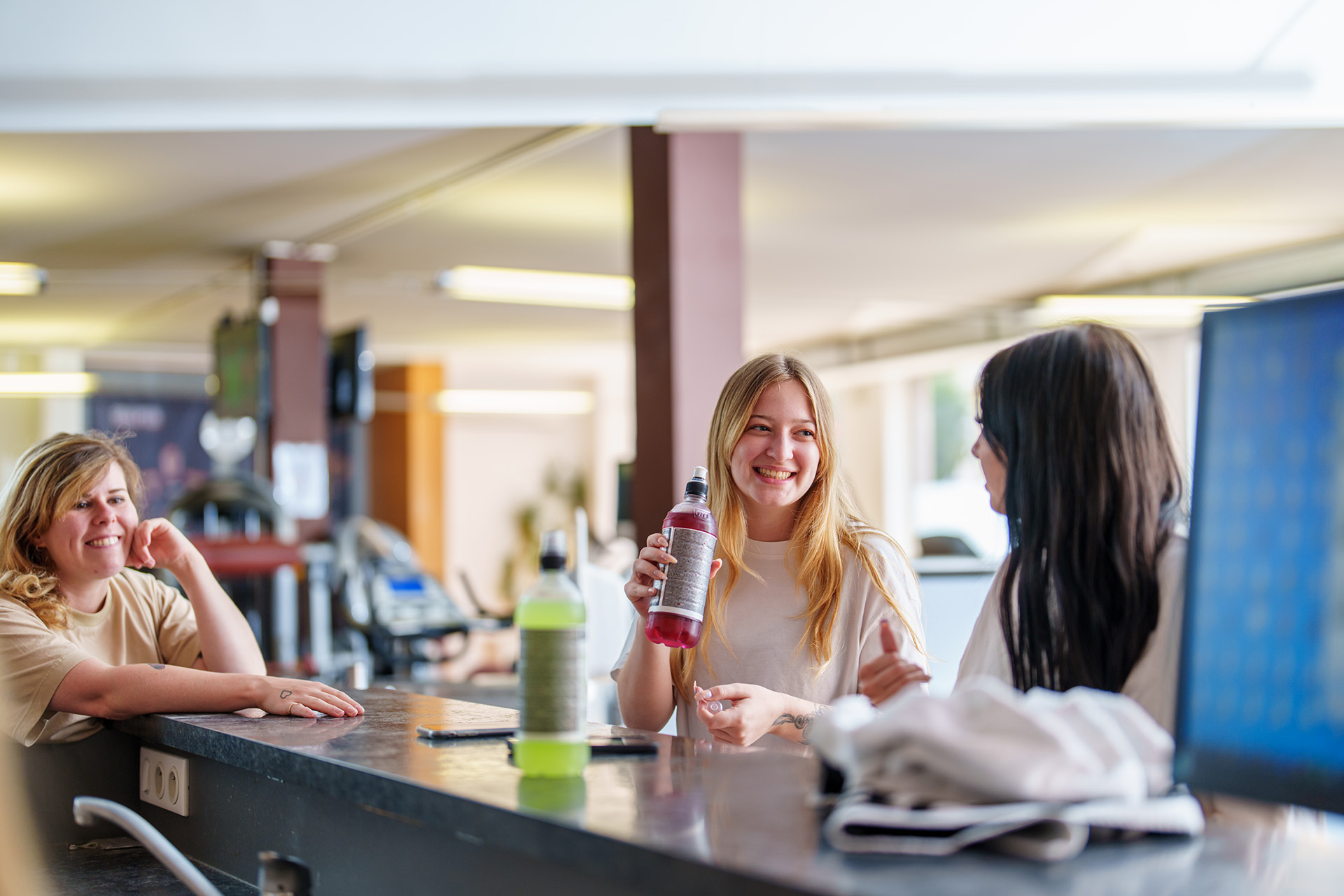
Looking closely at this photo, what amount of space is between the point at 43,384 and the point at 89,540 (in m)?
12.0

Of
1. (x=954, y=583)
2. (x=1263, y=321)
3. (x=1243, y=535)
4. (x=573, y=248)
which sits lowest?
(x=954, y=583)

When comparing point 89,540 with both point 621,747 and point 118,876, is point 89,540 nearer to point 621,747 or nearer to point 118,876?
point 118,876

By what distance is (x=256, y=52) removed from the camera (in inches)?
192

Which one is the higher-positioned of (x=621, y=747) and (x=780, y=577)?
(x=780, y=577)

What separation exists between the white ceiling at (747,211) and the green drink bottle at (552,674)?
470 centimetres

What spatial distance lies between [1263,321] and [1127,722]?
35 centimetres

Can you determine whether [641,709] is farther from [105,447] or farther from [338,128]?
[338,128]

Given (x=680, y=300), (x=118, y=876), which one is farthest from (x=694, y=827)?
(x=680, y=300)

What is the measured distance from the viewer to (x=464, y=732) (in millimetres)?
1630

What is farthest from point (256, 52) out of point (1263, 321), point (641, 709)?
point (1263, 321)

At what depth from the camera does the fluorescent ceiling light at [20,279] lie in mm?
8008

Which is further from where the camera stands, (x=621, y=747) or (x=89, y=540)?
(x=89, y=540)

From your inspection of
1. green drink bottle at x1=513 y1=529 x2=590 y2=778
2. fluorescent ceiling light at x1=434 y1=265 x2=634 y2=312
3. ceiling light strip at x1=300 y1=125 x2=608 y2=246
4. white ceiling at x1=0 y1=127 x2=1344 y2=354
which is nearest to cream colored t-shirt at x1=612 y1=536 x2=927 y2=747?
green drink bottle at x1=513 y1=529 x2=590 y2=778

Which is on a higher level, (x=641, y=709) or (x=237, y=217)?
(x=237, y=217)
